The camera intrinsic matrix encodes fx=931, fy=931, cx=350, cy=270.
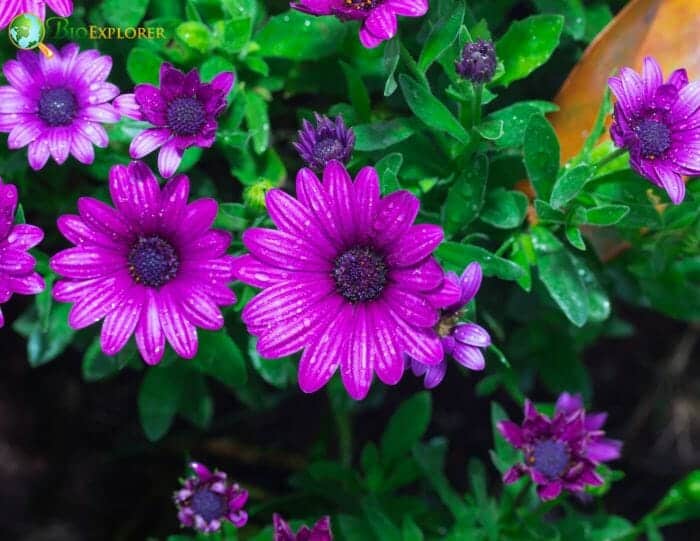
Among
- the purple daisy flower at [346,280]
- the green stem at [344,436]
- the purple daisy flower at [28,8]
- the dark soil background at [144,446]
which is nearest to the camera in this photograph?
the purple daisy flower at [346,280]

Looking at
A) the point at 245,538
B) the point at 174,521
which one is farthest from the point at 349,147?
the point at 174,521

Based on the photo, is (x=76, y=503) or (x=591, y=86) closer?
(x=591, y=86)

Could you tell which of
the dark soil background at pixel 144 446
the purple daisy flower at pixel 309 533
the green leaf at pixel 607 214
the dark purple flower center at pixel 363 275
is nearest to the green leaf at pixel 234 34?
the dark purple flower center at pixel 363 275

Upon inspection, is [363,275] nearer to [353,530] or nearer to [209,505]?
[209,505]

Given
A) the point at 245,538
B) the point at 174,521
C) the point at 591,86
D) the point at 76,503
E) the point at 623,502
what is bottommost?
the point at 76,503

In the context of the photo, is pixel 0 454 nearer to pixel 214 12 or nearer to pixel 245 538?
pixel 245 538

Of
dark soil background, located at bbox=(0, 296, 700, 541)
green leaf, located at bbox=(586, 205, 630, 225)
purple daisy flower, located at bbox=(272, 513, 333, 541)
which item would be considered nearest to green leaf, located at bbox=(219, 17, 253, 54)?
green leaf, located at bbox=(586, 205, 630, 225)

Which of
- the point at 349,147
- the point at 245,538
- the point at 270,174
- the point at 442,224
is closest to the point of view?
the point at 349,147

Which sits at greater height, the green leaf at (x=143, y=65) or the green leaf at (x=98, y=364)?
the green leaf at (x=143, y=65)

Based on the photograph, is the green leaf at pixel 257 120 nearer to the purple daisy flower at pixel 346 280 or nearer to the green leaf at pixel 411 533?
the purple daisy flower at pixel 346 280
